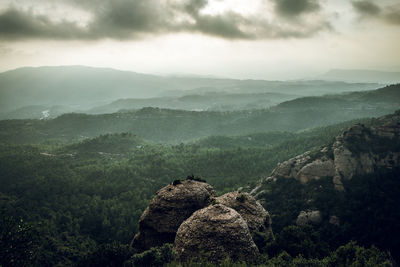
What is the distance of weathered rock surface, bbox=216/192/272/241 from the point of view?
48.5 meters

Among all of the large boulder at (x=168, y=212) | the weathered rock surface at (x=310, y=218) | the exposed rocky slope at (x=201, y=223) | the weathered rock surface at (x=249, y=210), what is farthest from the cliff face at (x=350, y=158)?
the large boulder at (x=168, y=212)

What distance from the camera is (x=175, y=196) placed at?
161ft

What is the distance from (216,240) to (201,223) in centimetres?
334

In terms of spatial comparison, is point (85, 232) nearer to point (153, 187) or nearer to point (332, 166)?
point (153, 187)

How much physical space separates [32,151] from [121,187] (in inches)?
2755

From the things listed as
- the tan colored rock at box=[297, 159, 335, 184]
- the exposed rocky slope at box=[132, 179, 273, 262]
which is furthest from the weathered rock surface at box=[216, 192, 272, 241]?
the tan colored rock at box=[297, 159, 335, 184]

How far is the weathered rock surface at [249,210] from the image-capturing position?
48.5 meters

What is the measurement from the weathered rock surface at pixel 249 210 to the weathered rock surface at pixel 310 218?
31898mm

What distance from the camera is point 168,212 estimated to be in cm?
4778

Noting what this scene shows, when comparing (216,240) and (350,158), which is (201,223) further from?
(350,158)

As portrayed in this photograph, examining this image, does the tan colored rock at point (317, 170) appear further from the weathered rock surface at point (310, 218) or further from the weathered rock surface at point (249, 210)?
the weathered rock surface at point (249, 210)

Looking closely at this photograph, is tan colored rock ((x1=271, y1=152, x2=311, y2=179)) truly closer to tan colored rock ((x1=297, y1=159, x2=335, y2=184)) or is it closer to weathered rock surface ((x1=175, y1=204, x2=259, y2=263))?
tan colored rock ((x1=297, y1=159, x2=335, y2=184))

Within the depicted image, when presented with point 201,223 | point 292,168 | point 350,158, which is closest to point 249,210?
point 201,223

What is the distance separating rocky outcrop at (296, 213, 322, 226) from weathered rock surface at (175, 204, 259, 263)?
44.7 m
